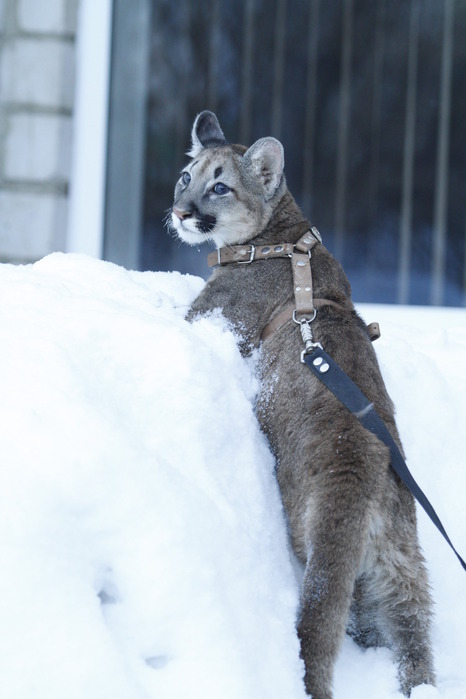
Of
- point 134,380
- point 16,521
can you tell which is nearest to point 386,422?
point 134,380

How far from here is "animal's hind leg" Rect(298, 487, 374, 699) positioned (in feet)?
4.82

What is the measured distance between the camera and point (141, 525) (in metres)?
1.39

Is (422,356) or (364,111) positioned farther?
(364,111)

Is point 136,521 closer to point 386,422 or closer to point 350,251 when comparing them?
point 386,422

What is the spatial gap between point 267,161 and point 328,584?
1.48 m

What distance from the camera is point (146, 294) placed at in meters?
2.14

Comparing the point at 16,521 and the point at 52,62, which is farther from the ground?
the point at 52,62

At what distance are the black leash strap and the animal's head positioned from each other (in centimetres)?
70

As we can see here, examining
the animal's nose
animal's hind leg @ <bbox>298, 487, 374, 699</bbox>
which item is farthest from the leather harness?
animal's hind leg @ <bbox>298, 487, 374, 699</bbox>

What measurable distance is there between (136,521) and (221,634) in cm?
26

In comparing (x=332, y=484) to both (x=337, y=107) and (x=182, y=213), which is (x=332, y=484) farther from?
(x=337, y=107)

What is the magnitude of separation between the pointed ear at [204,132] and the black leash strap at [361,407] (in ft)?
4.05

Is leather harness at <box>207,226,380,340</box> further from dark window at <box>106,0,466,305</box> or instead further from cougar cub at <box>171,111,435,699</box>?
dark window at <box>106,0,466,305</box>

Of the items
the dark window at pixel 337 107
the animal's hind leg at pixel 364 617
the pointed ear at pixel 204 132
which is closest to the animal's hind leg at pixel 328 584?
the animal's hind leg at pixel 364 617
